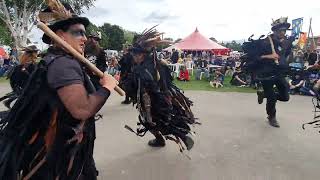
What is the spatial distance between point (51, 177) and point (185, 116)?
9.16 feet

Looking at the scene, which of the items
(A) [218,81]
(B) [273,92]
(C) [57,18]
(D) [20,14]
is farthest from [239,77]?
(D) [20,14]

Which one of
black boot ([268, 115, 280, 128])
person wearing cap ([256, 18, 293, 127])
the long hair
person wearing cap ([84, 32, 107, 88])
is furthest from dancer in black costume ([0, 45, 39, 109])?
black boot ([268, 115, 280, 128])

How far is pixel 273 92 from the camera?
758 centimetres

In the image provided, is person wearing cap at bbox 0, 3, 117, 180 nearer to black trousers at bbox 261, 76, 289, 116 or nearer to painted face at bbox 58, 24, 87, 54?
painted face at bbox 58, 24, 87, 54

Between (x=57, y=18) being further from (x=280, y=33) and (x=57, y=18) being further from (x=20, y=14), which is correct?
(x=20, y=14)

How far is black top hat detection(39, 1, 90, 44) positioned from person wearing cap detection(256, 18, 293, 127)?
489 cm

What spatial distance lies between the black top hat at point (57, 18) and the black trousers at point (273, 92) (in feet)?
16.4

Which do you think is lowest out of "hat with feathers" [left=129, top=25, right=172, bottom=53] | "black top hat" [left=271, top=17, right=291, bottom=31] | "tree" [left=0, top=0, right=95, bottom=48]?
"hat with feathers" [left=129, top=25, right=172, bottom=53]

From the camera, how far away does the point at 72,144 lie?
3.00 metres

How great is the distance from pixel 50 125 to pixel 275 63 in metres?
5.28

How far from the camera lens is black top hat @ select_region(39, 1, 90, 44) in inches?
118

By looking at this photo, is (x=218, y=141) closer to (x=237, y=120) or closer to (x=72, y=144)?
(x=237, y=120)

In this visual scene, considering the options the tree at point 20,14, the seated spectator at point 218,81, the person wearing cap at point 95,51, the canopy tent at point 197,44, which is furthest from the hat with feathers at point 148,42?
the tree at point 20,14

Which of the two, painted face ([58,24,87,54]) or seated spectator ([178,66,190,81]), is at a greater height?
painted face ([58,24,87,54])
